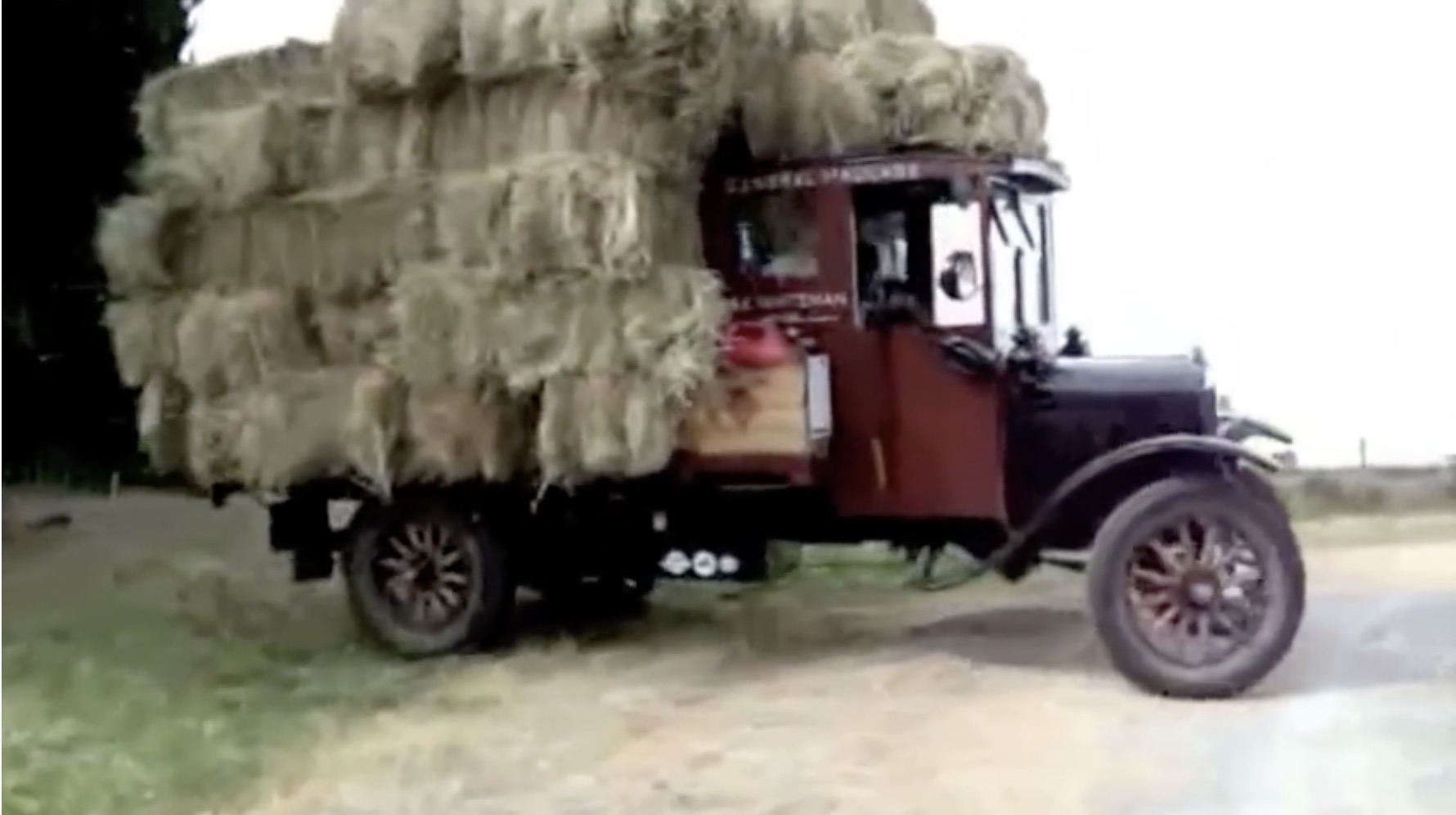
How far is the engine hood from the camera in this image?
2.70m

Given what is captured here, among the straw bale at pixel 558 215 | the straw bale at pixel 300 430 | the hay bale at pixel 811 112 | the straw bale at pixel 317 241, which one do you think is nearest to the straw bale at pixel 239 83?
the straw bale at pixel 317 241

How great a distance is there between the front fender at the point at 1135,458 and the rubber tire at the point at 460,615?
0.78 metres

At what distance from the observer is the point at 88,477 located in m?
2.66

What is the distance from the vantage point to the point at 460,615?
11.0 ft

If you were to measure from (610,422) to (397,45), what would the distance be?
1.90ft

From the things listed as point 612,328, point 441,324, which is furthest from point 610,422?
point 441,324

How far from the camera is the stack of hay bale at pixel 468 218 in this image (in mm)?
2975

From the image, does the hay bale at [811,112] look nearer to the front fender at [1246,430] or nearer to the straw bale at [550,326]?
the straw bale at [550,326]

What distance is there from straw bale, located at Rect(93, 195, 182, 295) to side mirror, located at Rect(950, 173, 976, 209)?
107 centimetres

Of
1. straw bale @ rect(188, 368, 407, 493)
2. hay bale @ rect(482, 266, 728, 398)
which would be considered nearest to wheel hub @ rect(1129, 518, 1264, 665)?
hay bale @ rect(482, 266, 728, 398)

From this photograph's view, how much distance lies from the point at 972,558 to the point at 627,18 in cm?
89

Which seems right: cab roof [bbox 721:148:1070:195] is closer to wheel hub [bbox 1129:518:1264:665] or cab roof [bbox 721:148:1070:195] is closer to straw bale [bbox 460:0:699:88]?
straw bale [bbox 460:0:699:88]

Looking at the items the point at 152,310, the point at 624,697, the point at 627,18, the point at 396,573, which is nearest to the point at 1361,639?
the point at 624,697

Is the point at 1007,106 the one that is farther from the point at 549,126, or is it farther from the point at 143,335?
the point at 143,335
